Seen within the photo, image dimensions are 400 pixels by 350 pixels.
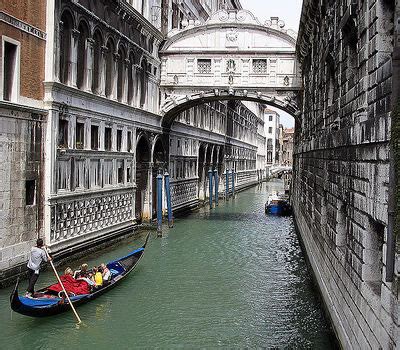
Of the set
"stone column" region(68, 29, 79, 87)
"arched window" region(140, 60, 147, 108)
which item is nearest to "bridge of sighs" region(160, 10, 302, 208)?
"arched window" region(140, 60, 147, 108)

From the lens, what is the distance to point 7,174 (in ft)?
32.3

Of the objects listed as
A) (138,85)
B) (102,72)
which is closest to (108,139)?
(102,72)

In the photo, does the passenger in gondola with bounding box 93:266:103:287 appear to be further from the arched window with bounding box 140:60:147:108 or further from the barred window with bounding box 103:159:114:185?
the arched window with bounding box 140:60:147:108

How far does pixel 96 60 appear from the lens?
13758 millimetres

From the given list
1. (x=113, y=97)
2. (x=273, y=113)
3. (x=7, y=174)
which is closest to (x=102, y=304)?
(x=7, y=174)

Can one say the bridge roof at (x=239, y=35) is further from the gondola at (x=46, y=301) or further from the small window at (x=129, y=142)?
the gondola at (x=46, y=301)

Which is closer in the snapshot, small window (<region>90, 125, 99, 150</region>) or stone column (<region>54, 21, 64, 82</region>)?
stone column (<region>54, 21, 64, 82</region>)

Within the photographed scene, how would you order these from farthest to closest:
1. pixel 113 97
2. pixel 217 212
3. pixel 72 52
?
pixel 217 212
pixel 113 97
pixel 72 52

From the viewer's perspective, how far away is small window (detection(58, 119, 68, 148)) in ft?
38.5

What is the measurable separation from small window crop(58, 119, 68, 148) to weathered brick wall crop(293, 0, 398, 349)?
5.44 metres

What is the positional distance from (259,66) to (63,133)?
876 centimetres

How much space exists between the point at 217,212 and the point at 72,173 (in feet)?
42.1

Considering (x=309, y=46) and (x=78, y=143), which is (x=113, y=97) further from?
(x=309, y=46)

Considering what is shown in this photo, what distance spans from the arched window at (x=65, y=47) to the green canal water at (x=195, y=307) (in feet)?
13.5
